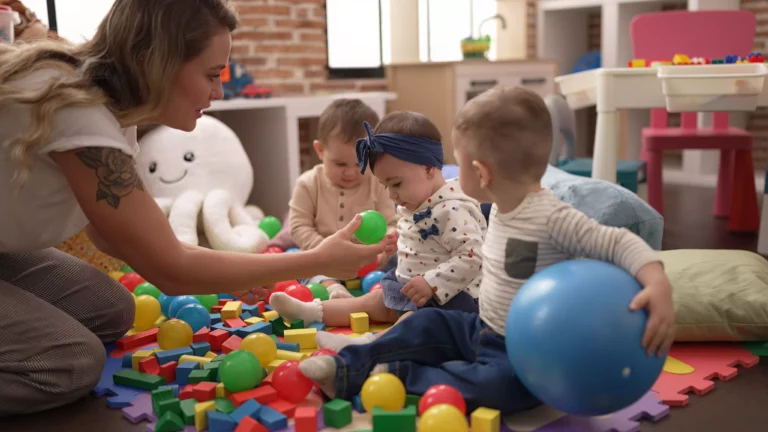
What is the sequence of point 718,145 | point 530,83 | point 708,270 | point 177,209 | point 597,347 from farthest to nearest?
point 530,83 → point 718,145 → point 177,209 → point 708,270 → point 597,347

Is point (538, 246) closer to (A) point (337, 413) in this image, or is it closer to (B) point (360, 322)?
(A) point (337, 413)

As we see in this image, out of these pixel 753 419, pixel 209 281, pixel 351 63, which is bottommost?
pixel 753 419

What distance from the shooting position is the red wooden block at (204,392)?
5.86ft

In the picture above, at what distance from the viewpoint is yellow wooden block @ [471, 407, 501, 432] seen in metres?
1.53

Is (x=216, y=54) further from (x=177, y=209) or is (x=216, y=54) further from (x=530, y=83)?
(x=530, y=83)

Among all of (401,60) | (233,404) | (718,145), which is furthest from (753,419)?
(401,60)

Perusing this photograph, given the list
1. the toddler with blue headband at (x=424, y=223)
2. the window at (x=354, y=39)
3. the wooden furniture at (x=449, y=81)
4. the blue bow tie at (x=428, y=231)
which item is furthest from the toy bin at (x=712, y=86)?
the window at (x=354, y=39)

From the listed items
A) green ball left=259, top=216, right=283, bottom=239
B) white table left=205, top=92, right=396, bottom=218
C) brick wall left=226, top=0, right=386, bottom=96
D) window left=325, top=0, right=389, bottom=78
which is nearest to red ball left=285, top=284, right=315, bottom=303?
green ball left=259, top=216, right=283, bottom=239

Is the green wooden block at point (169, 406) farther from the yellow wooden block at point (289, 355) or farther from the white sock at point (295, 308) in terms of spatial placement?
the white sock at point (295, 308)

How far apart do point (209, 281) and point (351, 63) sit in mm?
4327

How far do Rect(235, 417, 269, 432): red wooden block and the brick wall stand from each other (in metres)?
3.79

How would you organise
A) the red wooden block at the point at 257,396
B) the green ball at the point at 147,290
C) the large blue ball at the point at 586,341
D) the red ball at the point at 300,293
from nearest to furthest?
1. the large blue ball at the point at 586,341
2. the red wooden block at the point at 257,396
3. the red ball at the point at 300,293
4. the green ball at the point at 147,290

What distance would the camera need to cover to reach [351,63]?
5.86 metres

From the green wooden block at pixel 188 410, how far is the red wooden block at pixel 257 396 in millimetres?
92
